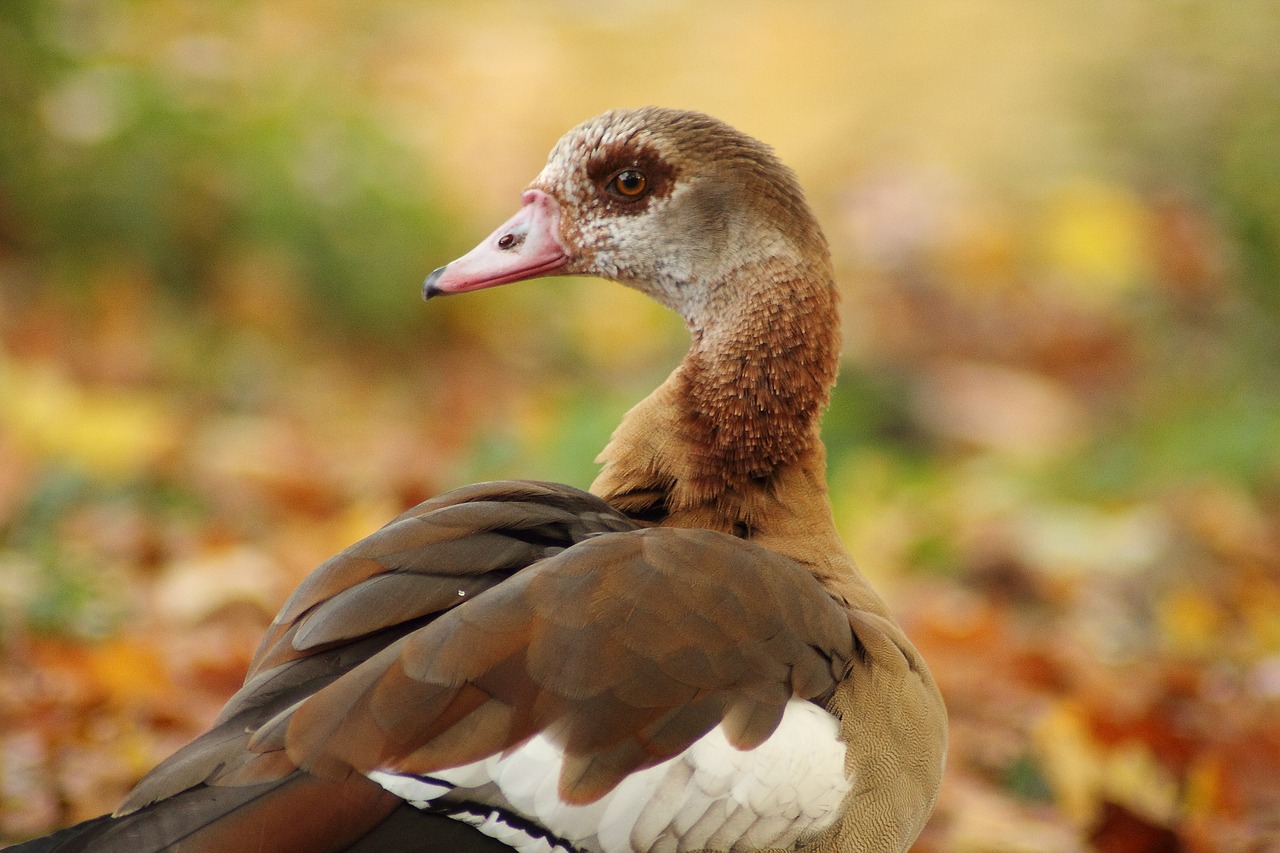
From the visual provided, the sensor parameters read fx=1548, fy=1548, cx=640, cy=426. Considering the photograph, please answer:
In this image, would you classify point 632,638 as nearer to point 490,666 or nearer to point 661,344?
point 490,666

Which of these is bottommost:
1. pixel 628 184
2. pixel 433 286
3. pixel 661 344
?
pixel 433 286

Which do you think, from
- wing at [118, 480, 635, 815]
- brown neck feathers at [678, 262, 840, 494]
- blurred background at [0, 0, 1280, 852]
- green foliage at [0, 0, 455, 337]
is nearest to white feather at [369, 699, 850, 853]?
wing at [118, 480, 635, 815]

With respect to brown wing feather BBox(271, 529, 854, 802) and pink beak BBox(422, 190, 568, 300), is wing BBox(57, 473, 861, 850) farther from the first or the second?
pink beak BBox(422, 190, 568, 300)

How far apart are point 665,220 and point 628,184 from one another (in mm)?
101

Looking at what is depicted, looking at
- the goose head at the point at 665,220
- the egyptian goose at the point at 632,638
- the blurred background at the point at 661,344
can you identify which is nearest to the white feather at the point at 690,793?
the egyptian goose at the point at 632,638

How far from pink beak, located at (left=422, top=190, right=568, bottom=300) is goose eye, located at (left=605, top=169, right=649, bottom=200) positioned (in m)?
0.12

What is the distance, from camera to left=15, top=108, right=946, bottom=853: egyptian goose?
2.12 metres

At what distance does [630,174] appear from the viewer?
9.84ft

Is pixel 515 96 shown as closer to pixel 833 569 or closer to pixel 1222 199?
pixel 1222 199

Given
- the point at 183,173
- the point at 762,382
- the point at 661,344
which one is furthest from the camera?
the point at 661,344

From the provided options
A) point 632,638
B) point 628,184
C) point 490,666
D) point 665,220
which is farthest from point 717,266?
point 490,666

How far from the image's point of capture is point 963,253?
9141 millimetres

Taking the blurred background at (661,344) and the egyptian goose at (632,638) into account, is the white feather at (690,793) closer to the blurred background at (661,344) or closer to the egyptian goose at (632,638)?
the egyptian goose at (632,638)

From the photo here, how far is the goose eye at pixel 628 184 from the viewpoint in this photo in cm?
300
